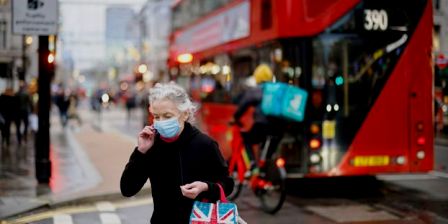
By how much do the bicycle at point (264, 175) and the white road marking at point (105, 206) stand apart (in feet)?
5.30

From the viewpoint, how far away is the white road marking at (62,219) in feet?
28.7

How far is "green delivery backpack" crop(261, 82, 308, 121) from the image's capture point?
9406 millimetres

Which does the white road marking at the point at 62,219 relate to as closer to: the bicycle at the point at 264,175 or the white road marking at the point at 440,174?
the bicycle at the point at 264,175

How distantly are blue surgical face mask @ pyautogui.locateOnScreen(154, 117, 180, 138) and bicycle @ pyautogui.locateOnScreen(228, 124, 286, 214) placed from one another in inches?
207

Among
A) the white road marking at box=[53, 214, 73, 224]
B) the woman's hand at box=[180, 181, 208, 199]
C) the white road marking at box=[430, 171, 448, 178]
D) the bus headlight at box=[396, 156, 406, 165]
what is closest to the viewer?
the woman's hand at box=[180, 181, 208, 199]

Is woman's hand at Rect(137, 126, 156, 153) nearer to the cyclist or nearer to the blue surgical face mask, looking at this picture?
the blue surgical face mask

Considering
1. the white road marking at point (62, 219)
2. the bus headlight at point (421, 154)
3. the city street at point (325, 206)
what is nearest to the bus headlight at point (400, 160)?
the bus headlight at point (421, 154)

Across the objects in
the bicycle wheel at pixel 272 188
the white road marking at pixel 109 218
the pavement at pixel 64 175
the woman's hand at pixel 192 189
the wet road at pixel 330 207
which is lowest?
the white road marking at pixel 109 218

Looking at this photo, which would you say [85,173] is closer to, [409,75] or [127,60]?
[409,75]

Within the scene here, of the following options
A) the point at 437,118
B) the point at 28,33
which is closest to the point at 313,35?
the point at 28,33

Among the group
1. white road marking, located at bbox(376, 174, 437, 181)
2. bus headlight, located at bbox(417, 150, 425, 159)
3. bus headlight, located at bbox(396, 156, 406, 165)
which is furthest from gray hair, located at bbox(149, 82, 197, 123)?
white road marking, located at bbox(376, 174, 437, 181)

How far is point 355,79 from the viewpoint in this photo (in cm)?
1037

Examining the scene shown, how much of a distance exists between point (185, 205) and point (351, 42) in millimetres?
6715

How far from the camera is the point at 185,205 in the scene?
3.99 m
